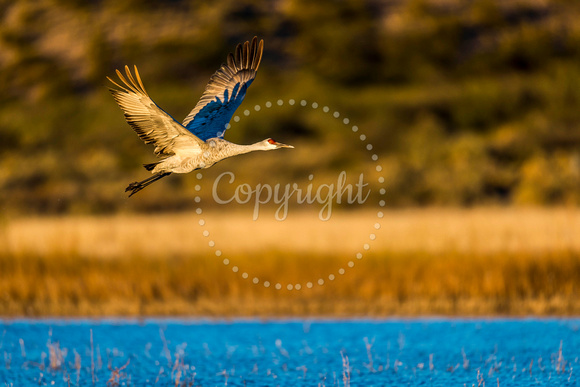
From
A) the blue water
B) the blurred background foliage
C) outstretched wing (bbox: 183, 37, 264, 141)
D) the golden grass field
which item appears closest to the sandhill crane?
outstretched wing (bbox: 183, 37, 264, 141)

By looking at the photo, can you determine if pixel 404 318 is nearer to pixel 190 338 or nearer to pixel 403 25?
pixel 190 338

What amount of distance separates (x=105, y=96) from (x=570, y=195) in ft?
61.0

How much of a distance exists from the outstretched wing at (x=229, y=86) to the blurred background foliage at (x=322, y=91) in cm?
1685

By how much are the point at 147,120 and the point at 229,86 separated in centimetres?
92

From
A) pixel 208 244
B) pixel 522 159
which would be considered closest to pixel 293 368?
pixel 208 244

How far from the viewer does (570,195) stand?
71.0 ft

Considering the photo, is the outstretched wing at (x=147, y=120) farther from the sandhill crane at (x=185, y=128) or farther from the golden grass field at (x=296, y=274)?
the golden grass field at (x=296, y=274)

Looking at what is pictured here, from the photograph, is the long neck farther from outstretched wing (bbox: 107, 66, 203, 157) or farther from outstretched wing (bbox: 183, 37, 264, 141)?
outstretched wing (bbox: 183, 37, 264, 141)

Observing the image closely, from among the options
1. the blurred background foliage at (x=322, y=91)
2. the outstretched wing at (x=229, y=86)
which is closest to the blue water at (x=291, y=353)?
the outstretched wing at (x=229, y=86)

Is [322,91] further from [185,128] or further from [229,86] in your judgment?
[185,128]

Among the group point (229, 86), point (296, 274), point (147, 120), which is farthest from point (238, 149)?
point (296, 274)

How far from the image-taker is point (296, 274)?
36.1ft

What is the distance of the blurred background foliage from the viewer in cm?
2362

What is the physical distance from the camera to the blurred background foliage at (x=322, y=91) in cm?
2362
